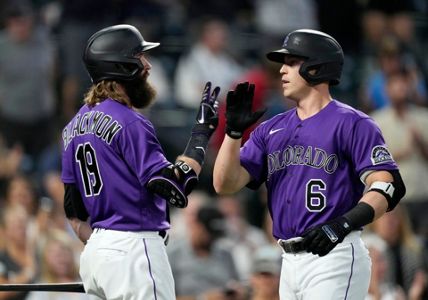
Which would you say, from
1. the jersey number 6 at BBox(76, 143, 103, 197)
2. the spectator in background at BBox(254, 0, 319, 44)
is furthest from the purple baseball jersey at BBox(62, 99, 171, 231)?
the spectator in background at BBox(254, 0, 319, 44)

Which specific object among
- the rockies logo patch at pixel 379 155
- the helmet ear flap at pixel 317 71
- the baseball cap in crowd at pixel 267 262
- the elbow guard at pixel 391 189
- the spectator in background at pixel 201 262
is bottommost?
the spectator in background at pixel 201 262

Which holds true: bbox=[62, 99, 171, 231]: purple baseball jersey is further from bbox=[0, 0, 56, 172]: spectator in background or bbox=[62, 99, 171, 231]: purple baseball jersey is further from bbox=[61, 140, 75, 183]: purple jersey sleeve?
bbox=[0, 0, 56, 172]: spectator in background

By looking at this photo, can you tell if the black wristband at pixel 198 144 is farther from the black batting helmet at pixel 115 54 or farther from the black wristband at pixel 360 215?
the black wristband at pixel 360 215

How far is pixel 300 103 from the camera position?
685cm

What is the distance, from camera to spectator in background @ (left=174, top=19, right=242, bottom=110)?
13117 mm

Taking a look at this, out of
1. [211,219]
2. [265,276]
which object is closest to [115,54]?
[265,276]

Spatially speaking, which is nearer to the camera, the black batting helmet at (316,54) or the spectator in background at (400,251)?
the black batting helmet at (316,54)

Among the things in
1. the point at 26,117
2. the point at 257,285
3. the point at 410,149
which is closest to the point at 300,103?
the point at 257,285

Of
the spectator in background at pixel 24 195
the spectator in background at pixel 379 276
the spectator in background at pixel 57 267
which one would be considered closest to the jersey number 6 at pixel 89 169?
the spectator in background at pixel 379 276

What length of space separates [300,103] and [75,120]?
4.07ft

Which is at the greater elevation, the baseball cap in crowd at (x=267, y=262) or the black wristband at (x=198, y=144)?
the black wristband at (x=198, y=144)

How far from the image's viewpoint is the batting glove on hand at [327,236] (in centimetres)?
629

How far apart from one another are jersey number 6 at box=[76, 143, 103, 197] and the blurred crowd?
3.05 meters

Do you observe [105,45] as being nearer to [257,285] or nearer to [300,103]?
[300,103]
